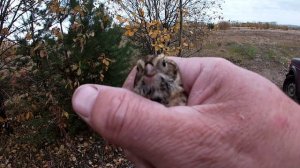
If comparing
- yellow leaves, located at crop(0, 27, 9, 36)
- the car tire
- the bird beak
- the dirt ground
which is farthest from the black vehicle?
the bird beak

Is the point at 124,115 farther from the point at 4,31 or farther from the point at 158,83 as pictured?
the point at 4,31

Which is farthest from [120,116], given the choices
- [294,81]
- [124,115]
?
[294,81]

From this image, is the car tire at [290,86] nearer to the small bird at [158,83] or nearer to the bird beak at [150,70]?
the small bird at [158,83]

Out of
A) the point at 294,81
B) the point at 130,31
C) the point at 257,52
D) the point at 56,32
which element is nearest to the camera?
the point at 56,32

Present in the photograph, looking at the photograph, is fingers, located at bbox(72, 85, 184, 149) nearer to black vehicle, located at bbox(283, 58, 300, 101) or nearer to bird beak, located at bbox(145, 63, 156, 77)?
bird beak, located at bbox(145, 63, 156, 77)

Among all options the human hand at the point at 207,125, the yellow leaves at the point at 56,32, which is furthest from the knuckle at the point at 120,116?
the yellow leaves at the point at 56,32
